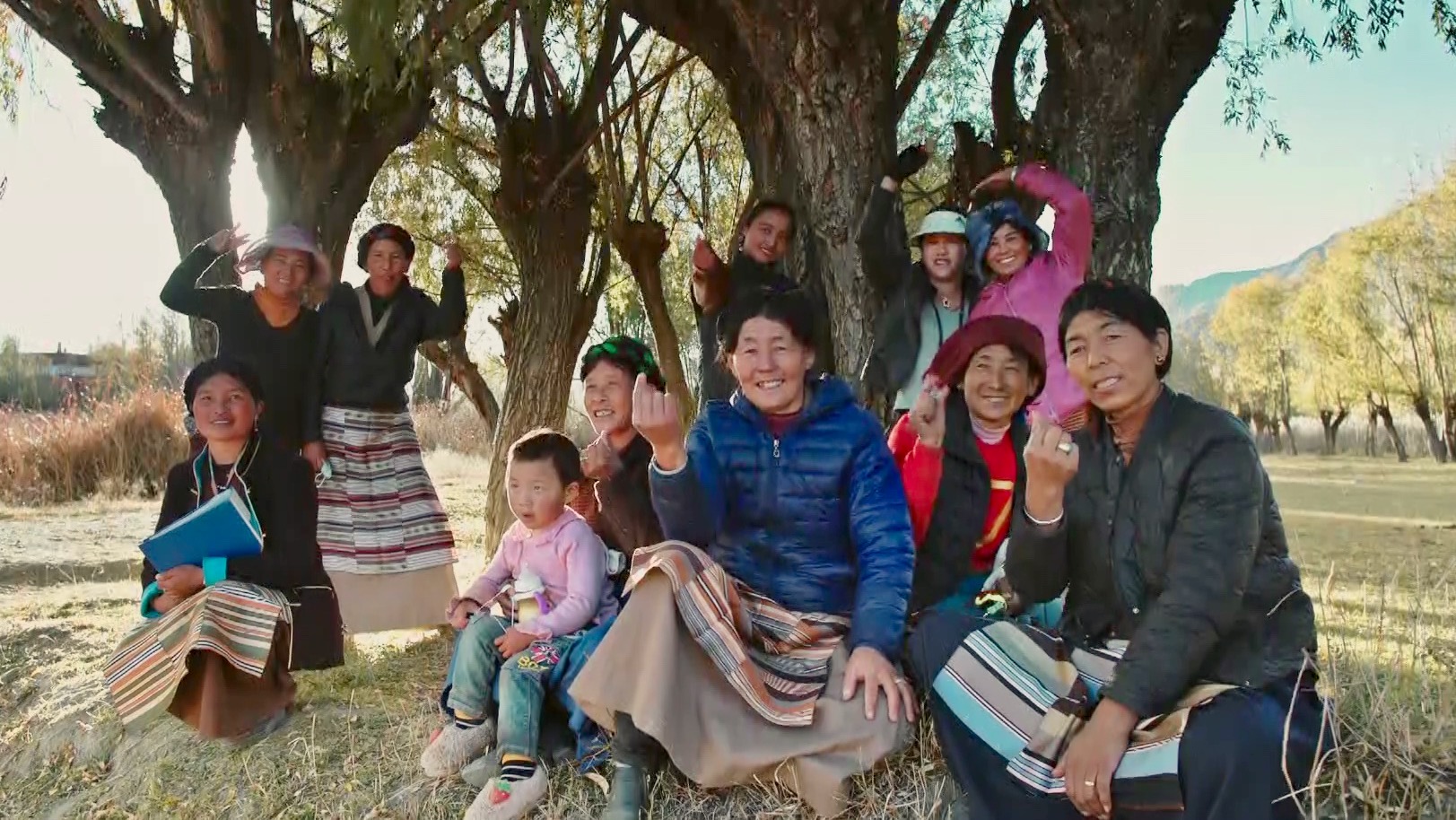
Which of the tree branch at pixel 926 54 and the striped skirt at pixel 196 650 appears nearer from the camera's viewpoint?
the striped skirt at pixel 196 650

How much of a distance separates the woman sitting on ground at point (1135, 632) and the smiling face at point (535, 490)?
4.32 feet

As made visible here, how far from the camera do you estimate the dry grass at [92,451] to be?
1284cm

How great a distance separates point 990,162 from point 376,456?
3.57m

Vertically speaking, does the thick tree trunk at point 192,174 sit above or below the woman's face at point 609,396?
above

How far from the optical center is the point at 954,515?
324 cm

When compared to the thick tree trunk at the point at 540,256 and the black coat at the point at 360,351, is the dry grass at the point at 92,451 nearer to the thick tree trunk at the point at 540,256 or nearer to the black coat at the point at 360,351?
the thick tree trunk at the point at 540,256

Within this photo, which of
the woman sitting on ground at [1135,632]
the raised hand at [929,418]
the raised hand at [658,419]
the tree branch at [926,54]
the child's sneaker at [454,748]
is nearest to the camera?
the woman sitting on ground at [1135,632]

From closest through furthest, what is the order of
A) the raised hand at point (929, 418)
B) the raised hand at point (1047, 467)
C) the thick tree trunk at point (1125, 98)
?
the raised hand at point (1047, 467) < the raised hand at point (929, 418) < the thick tree trunk at point (1125, 98)

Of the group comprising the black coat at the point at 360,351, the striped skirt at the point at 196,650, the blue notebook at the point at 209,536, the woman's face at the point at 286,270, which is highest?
the woman's face at the point at 286,270

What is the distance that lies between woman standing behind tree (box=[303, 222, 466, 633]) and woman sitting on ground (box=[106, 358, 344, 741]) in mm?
744

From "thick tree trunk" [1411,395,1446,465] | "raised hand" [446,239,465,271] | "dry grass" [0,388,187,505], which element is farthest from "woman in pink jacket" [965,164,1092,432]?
"thick tree trunk" [1411,395,1446,465]

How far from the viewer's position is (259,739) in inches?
154

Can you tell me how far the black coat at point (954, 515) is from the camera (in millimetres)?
3242

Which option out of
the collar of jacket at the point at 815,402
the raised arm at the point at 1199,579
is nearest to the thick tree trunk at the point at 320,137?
the collar of jacket at the point at 815,402
